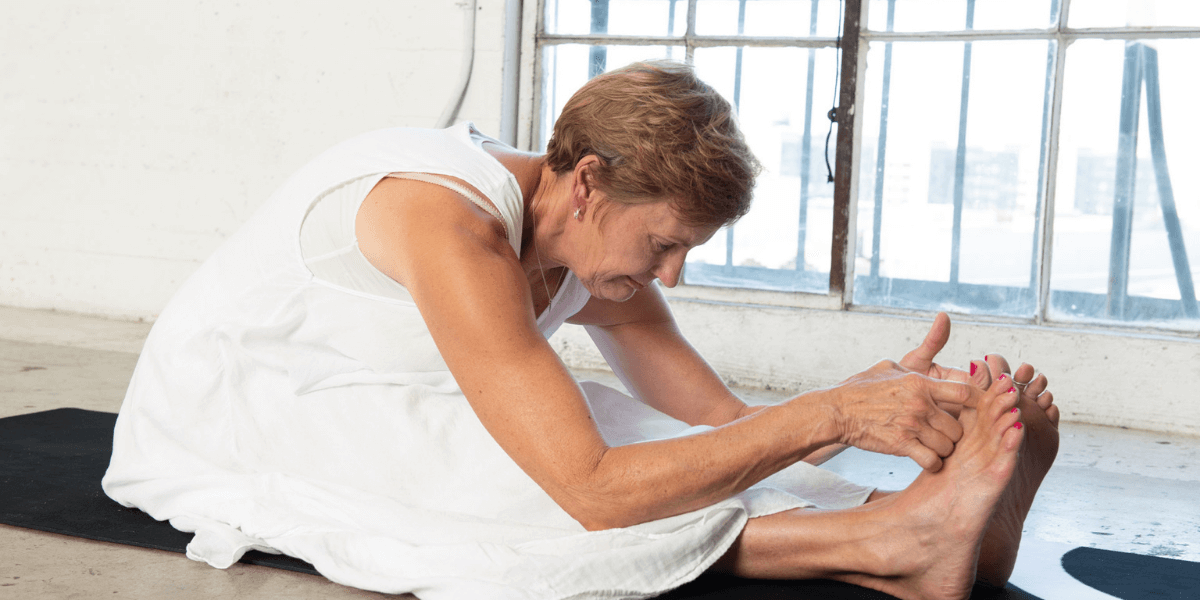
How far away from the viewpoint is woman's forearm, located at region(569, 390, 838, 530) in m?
1.37

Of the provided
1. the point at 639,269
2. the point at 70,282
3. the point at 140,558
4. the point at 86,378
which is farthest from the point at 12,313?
the point at 639,269

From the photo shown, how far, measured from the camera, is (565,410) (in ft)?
4.39

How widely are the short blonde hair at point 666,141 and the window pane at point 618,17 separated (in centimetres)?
271

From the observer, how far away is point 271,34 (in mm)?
4430

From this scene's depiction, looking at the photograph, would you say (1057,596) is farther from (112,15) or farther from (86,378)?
(112,15)

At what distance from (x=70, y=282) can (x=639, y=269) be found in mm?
4130

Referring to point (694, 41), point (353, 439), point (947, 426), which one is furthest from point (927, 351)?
point (694, 41)

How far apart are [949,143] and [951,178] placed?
130mm

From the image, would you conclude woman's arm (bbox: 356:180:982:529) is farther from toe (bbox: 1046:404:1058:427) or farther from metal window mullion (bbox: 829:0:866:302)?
metal window mullion (bbox: 829:0:866:302)

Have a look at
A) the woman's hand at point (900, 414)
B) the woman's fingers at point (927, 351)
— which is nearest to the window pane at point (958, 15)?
the woman's fingers at point (927, 351)

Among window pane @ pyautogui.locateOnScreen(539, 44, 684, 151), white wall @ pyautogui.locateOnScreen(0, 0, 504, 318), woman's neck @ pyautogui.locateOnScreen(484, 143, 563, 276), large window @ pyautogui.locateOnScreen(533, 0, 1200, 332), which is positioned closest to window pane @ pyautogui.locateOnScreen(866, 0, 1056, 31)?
large window @ pyautogui.locateOnScreen(533, 0, 1200, 332)

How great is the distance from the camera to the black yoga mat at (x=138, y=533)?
160 centimetres

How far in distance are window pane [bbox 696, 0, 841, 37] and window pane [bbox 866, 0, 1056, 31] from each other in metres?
0.17

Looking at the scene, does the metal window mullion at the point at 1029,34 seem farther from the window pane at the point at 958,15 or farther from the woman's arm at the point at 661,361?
the woman's arm at the point at 661,361
